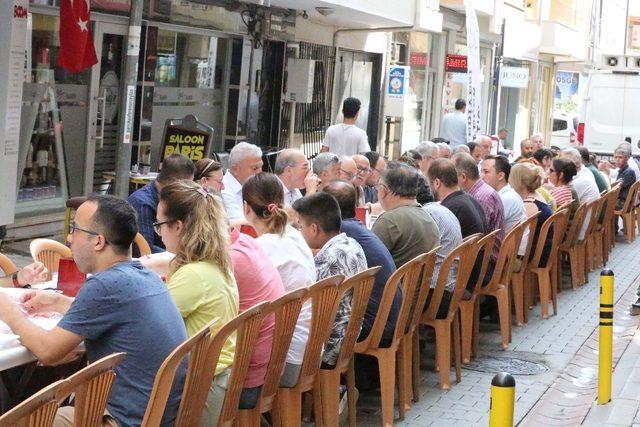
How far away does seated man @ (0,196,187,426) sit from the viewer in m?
4.84

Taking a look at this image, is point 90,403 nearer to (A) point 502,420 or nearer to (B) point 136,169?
(A) point 502,420

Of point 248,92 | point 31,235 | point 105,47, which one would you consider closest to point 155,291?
point 31,235

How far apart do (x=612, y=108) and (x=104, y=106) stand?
14.0 metres

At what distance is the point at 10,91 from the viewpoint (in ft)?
36.7

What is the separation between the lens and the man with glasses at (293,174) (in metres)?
10.2

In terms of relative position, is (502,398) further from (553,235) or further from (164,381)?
(553,235)

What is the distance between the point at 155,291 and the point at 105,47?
362 inches

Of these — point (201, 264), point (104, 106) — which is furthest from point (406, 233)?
point (104, 106)

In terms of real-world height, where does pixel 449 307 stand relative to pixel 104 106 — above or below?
below

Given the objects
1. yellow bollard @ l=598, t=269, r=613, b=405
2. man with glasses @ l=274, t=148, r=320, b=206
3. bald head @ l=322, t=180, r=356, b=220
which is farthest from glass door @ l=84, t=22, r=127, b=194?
yellow bollard @ l=598, t=269, r=613, b=405

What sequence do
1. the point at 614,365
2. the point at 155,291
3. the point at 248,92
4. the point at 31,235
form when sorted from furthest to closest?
the point at 248,92 → the point at 31,235 → the point at 614,365 → the point at 155,291

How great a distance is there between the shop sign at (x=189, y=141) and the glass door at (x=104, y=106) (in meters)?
0.87

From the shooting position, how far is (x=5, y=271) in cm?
670

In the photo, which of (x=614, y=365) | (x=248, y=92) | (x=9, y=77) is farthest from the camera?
(x=248, y=92)
